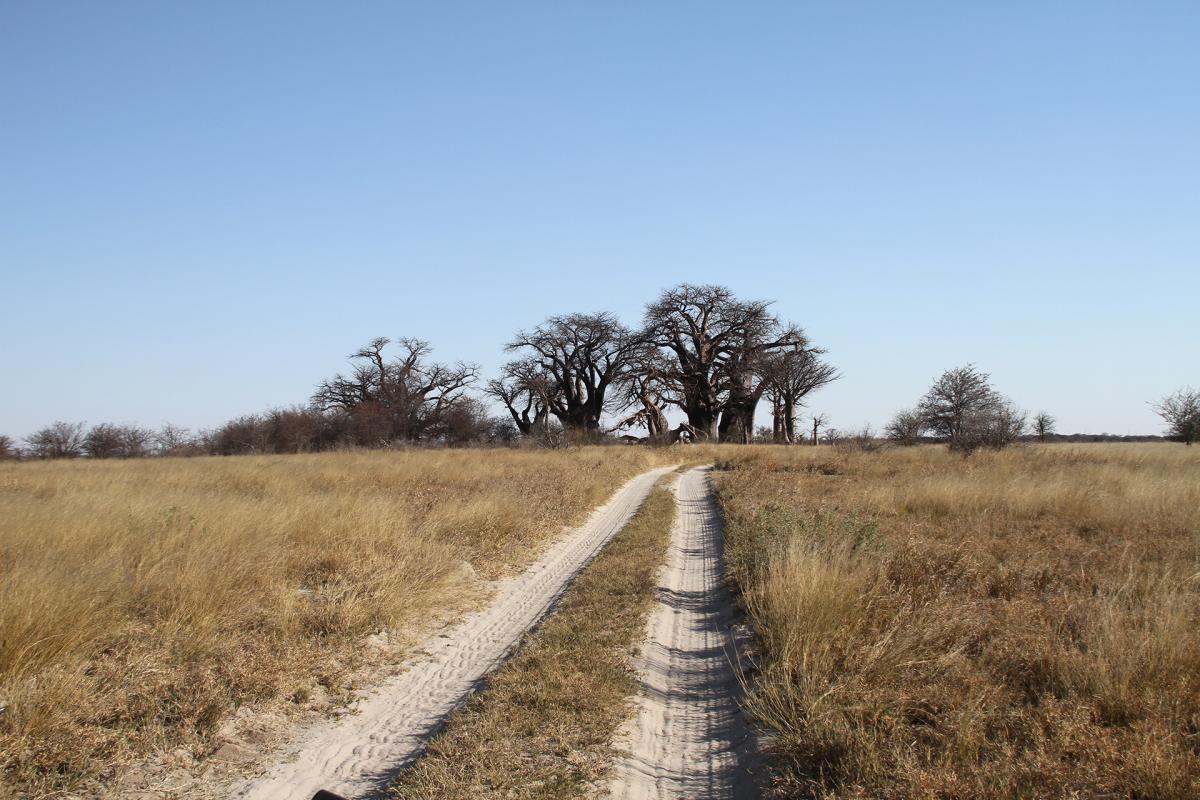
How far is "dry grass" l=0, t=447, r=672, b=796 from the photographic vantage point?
4.49 m

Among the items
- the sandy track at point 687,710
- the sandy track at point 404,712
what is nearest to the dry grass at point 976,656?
the sandy track at point 687,710

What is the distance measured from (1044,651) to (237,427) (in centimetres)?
5085

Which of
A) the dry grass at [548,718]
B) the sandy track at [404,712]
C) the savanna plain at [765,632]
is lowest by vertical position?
the sandy track at [404,712]

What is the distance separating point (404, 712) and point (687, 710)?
219cm

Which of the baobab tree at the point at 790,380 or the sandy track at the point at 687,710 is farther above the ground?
the baobab tree at the point at 790,380

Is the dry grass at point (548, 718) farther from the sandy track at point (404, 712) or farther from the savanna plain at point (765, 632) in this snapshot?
the sandy track at point (404, 712)

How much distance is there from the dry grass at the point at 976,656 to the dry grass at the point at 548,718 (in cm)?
114

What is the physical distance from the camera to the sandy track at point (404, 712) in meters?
4.31

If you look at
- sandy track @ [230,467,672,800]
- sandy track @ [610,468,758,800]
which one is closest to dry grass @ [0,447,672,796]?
sandy track @ [230,467,672,800]

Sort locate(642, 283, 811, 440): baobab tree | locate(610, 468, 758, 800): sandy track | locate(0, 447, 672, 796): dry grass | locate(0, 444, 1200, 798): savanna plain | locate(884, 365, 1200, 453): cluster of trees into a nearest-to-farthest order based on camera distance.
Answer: locate(0, 444, 1200, 798): savanna plain < locate(610, 468, 758, 800): sandy track < locate(0, 447, 672, 796): dry grass < locate(884, 365, 1200, 453): cluster of trees < locate(642, 283, 811, 440): baobab tree

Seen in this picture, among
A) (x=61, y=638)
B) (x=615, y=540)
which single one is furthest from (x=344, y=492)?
(x=61, y=638)

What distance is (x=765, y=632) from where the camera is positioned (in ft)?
20.0

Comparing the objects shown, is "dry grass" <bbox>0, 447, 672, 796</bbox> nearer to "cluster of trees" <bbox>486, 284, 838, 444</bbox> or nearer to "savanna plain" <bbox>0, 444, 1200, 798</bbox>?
"savanna plain" <bbox>0, 444, 1200, 798</bbox>

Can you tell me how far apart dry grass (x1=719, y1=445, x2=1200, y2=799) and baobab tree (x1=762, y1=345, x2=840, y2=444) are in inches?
1555
